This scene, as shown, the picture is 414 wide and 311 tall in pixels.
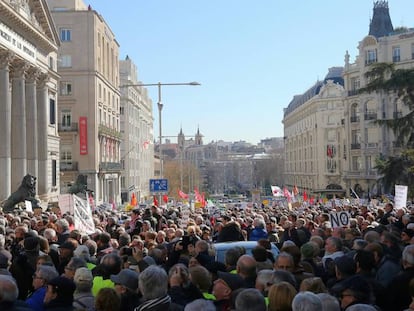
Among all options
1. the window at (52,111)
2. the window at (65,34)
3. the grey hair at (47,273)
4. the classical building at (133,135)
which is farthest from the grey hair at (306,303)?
the classical building at (133,135)

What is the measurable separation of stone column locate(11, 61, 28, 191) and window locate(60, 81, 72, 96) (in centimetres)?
2259

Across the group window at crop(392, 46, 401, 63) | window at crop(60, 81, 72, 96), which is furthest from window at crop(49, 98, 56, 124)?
window at crop(392, 46, 401, 63)

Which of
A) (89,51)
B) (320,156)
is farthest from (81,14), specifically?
(320,156)

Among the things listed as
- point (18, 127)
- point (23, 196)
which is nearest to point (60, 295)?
point (23, 196)

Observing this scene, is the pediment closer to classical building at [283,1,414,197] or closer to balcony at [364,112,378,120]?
classical building at [283,1,414,197]

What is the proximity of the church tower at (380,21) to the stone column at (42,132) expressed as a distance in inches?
1727

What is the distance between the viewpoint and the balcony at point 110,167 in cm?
6416

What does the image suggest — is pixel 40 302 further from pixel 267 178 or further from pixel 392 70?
pixel 267 178

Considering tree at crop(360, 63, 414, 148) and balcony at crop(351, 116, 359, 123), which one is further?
balcony at crop(351, 116, 359, 123)

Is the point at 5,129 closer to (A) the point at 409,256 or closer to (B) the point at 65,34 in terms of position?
(B) the point at 65,34

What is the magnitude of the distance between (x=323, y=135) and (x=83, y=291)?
89691 millimetres

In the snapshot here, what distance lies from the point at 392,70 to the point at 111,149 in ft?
149

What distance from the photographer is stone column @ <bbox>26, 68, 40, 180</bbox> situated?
41.1 metres

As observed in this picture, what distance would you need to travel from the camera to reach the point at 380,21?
75.6m
